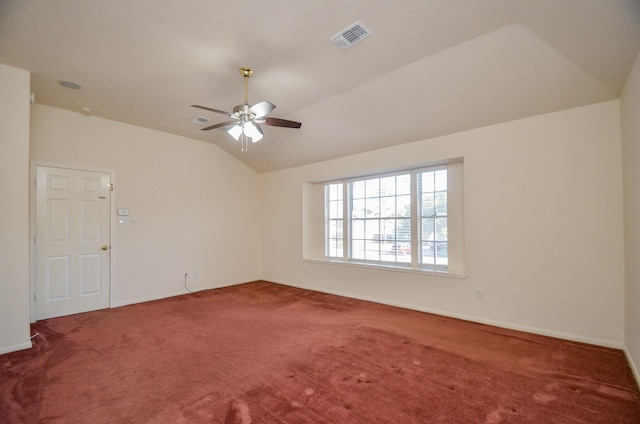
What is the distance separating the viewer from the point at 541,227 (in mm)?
3191

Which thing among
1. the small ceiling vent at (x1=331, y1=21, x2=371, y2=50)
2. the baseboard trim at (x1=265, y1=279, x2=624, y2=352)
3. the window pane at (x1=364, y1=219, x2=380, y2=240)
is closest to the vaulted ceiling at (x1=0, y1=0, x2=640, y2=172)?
the small ceiling vent at (x1=331, y1=21, x2=371, y2=50)

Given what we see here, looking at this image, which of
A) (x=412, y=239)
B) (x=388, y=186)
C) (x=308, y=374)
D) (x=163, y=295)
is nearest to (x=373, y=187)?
(x=388, y=186)

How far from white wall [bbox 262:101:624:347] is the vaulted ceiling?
0.92 feet

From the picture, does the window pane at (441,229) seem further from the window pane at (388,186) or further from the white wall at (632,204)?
the white wall at (632,204)

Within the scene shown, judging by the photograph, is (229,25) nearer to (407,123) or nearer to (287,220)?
(407,123)

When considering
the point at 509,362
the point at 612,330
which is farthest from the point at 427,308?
the point at 612,330

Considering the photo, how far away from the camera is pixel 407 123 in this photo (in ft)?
12.5

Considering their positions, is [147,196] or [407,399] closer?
[407,399]

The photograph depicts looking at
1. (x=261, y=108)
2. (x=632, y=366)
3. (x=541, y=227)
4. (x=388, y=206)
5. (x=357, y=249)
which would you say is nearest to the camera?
(x=632, y=366)

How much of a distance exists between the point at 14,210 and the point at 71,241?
4.43ft

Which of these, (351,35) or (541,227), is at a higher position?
(351,35)

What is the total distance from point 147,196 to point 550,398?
5865mm

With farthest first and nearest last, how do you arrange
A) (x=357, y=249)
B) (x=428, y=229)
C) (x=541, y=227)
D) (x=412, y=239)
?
(x=357, y=249)
(x=412, y=239)
(x=428, y=229)
(x=541, y=227)

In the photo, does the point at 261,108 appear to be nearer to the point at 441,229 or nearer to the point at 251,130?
the point at 251,130
